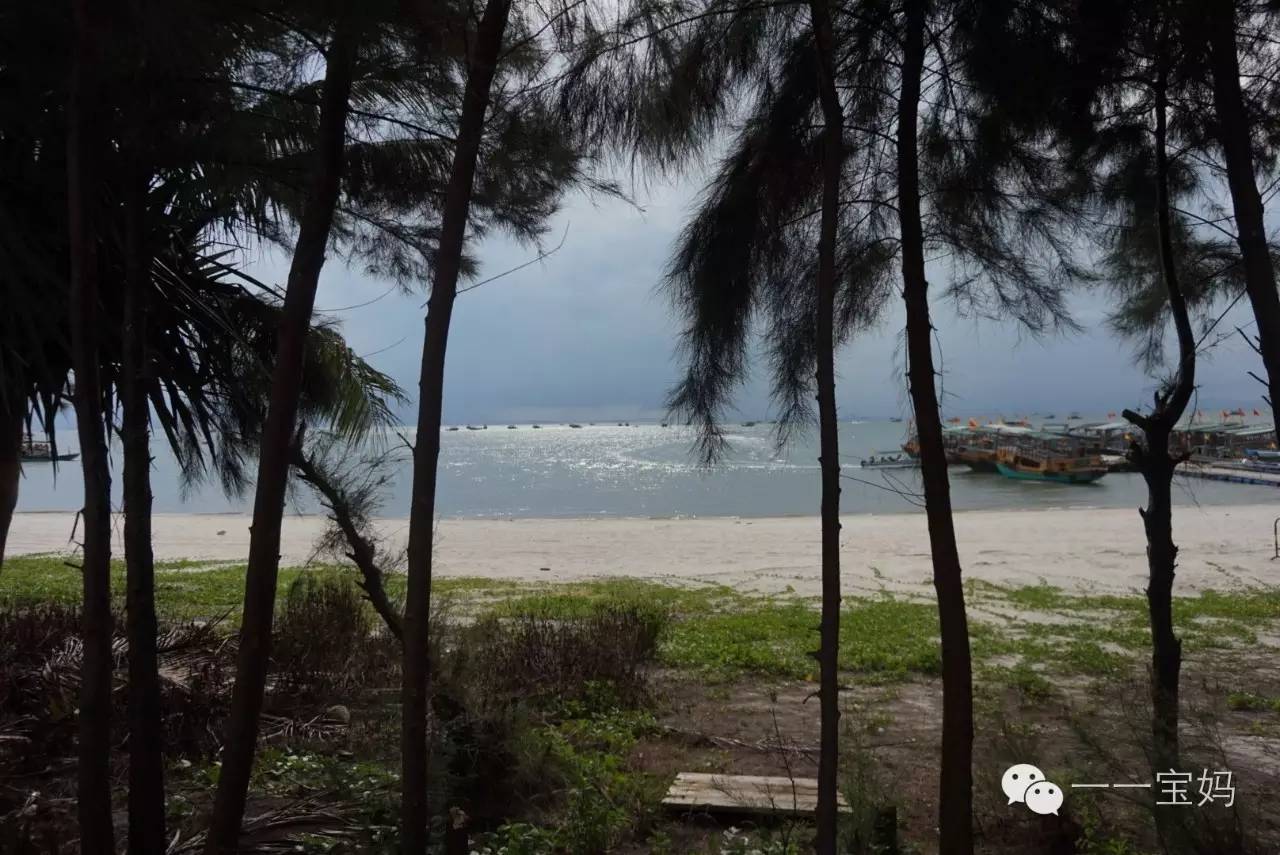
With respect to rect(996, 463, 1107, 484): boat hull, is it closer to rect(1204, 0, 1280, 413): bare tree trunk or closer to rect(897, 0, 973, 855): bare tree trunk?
rect(1204, 0, 1280, 413): bare tree trunk

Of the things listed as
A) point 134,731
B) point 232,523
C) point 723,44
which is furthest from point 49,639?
point 232,523

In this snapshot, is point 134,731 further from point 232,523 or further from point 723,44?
point 232,523

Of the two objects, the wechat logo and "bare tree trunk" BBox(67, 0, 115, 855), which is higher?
"bare tree trunk" BBox(67, 0, 115, 855)

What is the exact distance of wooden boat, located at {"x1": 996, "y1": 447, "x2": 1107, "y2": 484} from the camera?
1592 inches

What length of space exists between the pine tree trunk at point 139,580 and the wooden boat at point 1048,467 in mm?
40948

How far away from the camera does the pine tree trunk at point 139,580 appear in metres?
2.74

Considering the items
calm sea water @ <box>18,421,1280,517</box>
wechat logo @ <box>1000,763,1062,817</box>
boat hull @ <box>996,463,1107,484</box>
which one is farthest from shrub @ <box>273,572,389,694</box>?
boat hull @ <box>996,463,1107,484</box>

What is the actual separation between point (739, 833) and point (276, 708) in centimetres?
266

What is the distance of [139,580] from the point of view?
9.06 feet

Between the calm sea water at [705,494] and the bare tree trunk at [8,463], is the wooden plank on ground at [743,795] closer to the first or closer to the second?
the bare tree trunk at [8,463]

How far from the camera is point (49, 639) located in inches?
218

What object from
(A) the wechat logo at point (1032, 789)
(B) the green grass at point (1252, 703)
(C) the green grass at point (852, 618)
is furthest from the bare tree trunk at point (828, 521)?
(B) the green grass at point (1252, 703)

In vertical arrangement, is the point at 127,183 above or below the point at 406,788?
above

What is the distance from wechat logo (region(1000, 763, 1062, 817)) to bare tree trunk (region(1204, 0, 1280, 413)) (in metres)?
1.47
